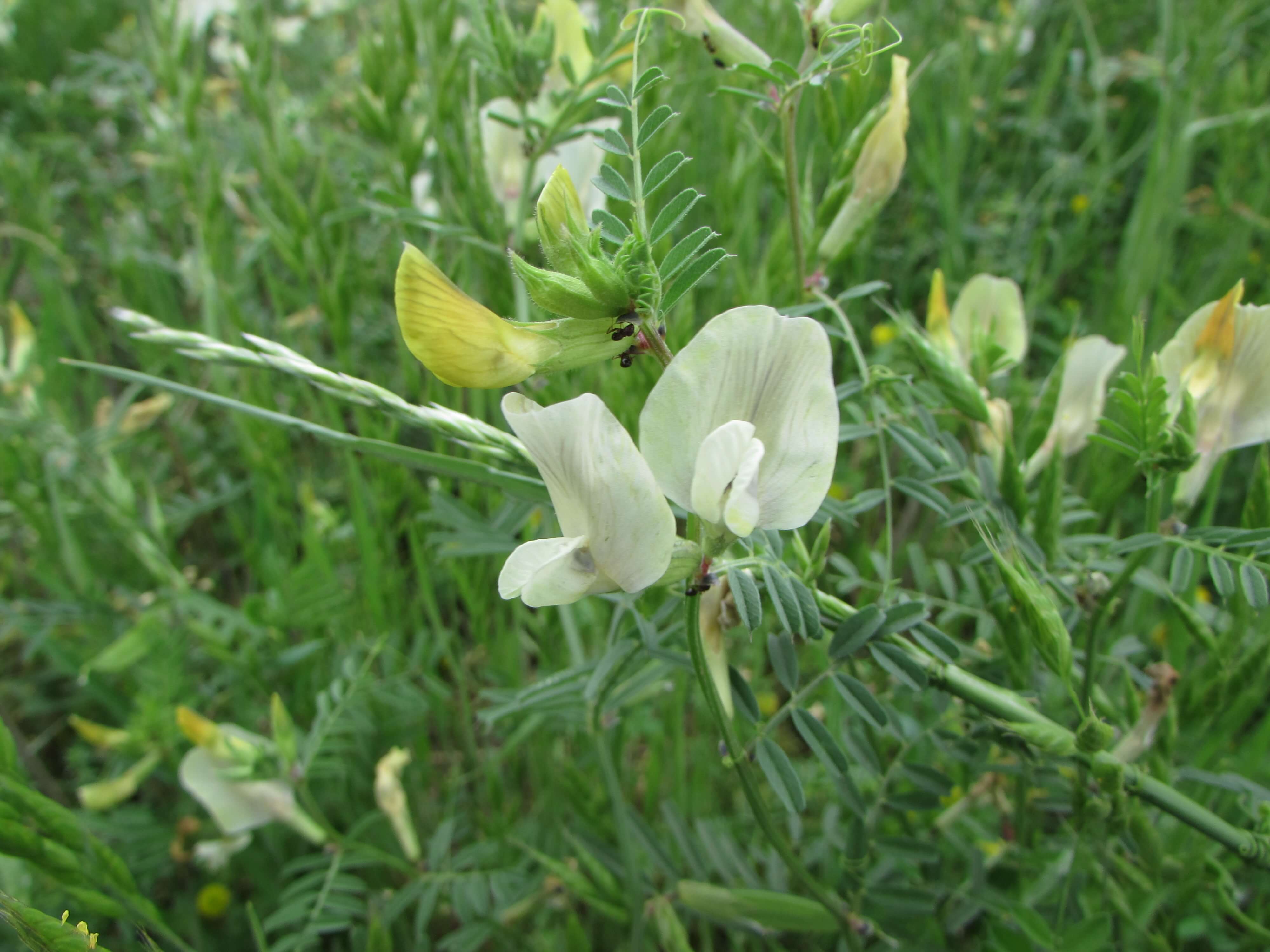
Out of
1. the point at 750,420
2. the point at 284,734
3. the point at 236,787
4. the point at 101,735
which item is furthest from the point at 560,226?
the point at 101,735

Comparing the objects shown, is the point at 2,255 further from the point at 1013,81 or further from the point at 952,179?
the point at 1013,81

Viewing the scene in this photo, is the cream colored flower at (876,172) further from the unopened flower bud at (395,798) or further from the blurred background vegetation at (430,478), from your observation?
the unopened flower bud at (395,798)

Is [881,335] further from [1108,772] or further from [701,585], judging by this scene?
[701,585]

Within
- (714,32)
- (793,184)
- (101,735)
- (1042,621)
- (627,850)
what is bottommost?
(101,735)

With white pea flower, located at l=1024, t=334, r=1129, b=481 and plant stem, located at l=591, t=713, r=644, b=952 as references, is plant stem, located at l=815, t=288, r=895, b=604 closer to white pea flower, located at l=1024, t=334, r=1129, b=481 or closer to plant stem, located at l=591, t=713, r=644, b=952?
white pea flower, located at l=1024, t=334, r=1129, b=481

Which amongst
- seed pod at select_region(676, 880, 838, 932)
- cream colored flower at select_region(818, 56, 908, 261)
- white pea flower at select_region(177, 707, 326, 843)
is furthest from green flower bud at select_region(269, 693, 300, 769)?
cream colored flower at select_region(818, 56, 908, 261)

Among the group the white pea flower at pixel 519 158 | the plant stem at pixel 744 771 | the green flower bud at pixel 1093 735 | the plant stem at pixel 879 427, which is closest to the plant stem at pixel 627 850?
the plant stem at pixel 744 771
